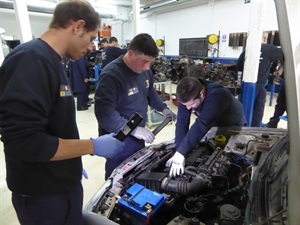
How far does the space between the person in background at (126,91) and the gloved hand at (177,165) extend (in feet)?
0.89

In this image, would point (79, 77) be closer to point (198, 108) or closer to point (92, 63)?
point (92, 63)

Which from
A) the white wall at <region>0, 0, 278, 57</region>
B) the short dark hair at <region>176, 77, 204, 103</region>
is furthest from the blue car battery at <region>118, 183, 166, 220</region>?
the white wall at <region>0, 0, 278, 57</region>

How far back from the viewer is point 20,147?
A: 773 millimetres

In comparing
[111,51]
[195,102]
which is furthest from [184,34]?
[195,102]

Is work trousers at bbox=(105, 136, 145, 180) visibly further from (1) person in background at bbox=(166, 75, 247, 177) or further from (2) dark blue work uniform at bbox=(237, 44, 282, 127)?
(2) dark blue work uniform at bbox=(237, 44, 282, 127)

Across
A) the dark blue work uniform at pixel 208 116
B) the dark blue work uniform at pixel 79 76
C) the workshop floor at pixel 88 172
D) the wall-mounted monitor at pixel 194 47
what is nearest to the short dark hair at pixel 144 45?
the dark blue work uniform at pixel 208 116

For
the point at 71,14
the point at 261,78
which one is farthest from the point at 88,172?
the point at 261,78

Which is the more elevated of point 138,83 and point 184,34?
point 184,34

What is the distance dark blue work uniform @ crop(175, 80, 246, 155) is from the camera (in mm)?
1818

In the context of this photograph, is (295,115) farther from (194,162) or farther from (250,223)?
(194,162)

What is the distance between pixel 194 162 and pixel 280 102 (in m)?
2.84

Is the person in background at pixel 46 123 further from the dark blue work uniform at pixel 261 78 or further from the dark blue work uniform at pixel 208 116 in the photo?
the dark blue work uniform at pixel 261 78

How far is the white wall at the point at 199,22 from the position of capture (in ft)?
23.4

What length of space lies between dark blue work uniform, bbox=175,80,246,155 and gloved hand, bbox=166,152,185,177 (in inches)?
2.8
